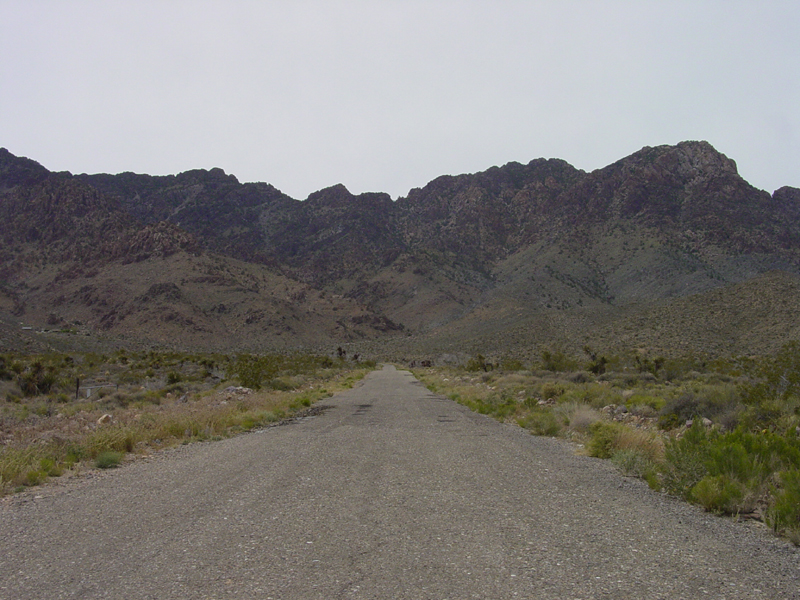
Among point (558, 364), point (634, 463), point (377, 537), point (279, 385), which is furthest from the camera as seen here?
point (558, 364)

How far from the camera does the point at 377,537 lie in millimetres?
5523

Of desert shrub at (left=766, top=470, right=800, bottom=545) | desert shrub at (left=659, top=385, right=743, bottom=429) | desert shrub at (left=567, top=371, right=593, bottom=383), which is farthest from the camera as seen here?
desert shrub at (left=567, top=371, right=593, bottom=383)

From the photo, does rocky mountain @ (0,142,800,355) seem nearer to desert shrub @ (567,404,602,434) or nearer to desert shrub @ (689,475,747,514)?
desert shrub @ (567,404,602,434)

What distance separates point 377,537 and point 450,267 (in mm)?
141838

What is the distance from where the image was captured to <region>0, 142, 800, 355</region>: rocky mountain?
7631 centimetres

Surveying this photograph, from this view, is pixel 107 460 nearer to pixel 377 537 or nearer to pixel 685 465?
pixel 377 537

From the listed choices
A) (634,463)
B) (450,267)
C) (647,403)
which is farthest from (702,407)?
(450,267)

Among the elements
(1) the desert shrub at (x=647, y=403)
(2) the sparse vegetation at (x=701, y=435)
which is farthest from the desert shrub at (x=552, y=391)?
(1) the desert shrub at (x=647, y=403)

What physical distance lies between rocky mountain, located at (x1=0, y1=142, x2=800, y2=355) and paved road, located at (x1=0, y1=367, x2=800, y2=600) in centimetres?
4405

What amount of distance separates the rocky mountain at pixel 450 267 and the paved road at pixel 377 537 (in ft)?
145

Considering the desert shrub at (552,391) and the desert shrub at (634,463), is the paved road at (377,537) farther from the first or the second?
the desert shrub at (552,391)

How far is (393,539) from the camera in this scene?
17.9 ft

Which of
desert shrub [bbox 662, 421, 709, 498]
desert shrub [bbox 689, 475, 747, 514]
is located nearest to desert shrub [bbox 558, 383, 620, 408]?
desert shrub [bbox 662, 421, 709, 498]

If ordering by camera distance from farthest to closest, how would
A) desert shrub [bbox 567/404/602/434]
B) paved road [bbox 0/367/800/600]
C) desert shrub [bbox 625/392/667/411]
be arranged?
desert shrub [bbox 625/392/667/411] < desert shrub [bbox 567/404/602/434] < paved road [bbox 0/367/800/600]
